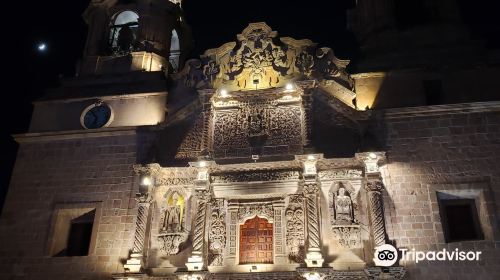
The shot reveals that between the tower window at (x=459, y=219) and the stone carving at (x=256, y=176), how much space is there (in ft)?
13.7

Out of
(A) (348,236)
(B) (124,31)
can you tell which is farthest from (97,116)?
(A) (348,236)

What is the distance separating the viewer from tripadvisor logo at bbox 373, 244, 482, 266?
1235 cm

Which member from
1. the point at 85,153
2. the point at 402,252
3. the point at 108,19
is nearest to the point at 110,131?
the point at 85,153

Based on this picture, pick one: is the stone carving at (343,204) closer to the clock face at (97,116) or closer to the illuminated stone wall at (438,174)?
the illuminated stone wall at (438,174)

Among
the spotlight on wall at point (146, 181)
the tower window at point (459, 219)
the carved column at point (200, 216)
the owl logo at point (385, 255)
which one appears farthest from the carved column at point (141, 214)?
the tower window at point (459, 219)

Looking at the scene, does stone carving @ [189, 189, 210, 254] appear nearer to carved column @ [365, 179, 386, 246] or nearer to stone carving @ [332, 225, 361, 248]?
stone carving @ [332, 225, 361, 248]

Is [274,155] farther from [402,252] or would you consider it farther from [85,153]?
[85,153]

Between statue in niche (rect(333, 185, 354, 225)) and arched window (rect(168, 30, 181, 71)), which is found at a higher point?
arched window (rect(168, 30, 181, 71))

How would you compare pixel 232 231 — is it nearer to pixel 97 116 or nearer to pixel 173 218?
pixel 173 218

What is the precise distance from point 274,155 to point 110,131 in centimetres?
569

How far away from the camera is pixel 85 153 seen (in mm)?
16062

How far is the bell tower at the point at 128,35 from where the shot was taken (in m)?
18.2

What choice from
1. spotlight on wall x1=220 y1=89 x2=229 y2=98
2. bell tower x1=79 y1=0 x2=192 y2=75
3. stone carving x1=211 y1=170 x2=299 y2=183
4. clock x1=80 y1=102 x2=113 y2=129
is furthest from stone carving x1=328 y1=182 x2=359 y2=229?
bell tower x1=79 y1=0 x2=192 y2=75

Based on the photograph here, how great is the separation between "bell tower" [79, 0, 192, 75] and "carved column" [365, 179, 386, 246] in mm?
9440
